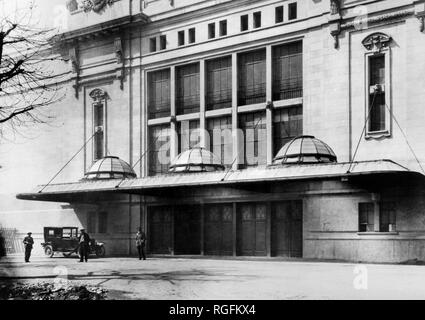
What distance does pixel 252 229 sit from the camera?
33938 mm

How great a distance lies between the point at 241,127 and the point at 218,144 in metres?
1.73

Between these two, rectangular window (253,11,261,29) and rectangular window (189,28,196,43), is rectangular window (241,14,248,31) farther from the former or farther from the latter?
rectangular window (189,28,196,43)

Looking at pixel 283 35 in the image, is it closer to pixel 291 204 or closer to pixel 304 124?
pixel 304 124

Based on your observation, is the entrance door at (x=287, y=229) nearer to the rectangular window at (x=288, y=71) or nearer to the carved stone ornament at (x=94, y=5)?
the rectangular window at (x=288, y=71)

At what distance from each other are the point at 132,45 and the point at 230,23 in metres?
8.01

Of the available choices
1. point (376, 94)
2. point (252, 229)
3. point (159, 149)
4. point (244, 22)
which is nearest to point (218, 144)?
point (159, 149)

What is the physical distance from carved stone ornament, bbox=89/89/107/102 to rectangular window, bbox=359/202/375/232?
1963 cm

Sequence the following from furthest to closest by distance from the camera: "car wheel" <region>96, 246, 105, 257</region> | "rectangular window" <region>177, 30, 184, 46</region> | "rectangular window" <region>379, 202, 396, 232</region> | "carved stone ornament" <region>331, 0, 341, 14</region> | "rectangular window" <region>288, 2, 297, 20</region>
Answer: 1. "car wheel" <region>96, 246, 105, 257</region>
2. "rectangular window" <region>177, 30, 184, 46</region>
3. "rectangular window" <region>288, 2, 297, 20</region>
4. "carved stone ornament" <region>331, 0, 341, 14</region>
5. "rectangular window" <region>379, 202, 396, 232</region>

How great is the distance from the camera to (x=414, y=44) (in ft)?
94.0

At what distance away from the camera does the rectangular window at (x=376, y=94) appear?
30.0 metres

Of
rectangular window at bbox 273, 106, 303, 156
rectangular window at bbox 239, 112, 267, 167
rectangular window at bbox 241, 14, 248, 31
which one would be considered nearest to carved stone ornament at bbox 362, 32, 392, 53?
rectangular window at bbox 273, 106, 303, 156

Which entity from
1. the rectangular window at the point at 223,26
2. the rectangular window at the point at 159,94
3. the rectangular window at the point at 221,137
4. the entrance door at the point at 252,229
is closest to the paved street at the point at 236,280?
the entrance door at the point at 252,229

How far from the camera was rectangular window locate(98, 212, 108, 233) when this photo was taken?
40.0 m

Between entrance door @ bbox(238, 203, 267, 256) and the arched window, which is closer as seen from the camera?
entrance door @ bbox(238, 203, 267, 256)
